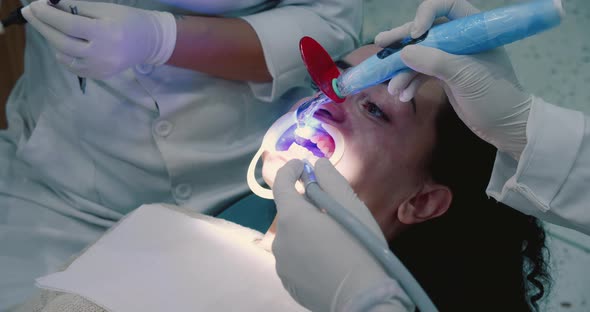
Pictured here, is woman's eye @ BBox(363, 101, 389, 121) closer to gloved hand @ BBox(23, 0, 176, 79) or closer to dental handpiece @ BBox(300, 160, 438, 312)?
dental handpiece @ BBox(300, 160, 438, 312)

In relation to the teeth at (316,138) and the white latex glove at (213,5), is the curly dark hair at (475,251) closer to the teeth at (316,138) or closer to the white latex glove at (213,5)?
the teeth at (316,138)

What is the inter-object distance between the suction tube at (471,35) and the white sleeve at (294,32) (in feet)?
1.34

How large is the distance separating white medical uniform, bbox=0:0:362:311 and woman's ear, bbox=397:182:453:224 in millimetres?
493

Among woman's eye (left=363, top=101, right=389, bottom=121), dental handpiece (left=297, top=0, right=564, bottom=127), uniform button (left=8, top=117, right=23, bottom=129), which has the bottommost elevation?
uniform button (left=8, top=117, right=23, bottom=129)

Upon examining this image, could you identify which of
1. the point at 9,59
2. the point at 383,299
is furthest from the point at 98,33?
the point at 9,59

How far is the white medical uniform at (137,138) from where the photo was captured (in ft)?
5.57

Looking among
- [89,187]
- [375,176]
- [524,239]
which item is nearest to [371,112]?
[375,176]

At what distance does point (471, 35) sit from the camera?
111 centimetres

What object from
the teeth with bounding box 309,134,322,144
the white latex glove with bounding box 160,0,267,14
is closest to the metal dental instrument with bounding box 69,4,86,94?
the white latex glove with bounding box 160,0,267,14

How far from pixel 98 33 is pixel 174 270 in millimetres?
580

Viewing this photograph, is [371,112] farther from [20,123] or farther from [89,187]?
[20,123]

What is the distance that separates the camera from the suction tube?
1.02 m

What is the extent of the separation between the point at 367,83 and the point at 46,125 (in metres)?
1.04

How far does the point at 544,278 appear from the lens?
1744mm
